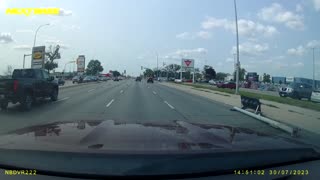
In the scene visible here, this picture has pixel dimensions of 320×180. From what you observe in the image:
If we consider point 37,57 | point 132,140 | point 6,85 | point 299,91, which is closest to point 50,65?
point 37,57

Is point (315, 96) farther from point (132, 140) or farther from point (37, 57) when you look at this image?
point (132, 140)

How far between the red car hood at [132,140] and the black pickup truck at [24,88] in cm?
1626

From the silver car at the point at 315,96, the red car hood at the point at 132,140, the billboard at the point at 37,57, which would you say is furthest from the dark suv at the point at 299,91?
the red car hood at the point at 132,140

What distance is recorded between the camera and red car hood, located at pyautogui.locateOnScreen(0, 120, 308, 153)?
3301mm

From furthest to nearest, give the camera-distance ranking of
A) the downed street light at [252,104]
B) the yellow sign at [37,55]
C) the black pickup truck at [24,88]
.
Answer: the yellow sign at [37,55]
the black pickup truck at [24,88]
the downed street light at [252,104]

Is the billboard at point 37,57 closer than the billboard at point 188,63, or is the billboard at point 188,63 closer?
the billboard at point 37,57

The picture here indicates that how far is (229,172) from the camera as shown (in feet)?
10.4

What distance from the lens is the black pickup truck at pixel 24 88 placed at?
19.9 meters

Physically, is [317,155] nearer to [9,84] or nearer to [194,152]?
[194,152]

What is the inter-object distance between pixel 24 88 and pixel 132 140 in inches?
698

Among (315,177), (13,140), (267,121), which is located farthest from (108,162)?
(267,121)

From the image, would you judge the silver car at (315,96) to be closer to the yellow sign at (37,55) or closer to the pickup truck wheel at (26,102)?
the pickup truck wheel at (26,102)

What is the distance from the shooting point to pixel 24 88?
2028cm

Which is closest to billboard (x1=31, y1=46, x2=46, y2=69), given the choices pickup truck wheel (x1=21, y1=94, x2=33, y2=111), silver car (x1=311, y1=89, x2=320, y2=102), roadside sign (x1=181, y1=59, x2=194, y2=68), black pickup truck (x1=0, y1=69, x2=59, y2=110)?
silver car (x1=311, y1=89, x2=320, y2=102)
